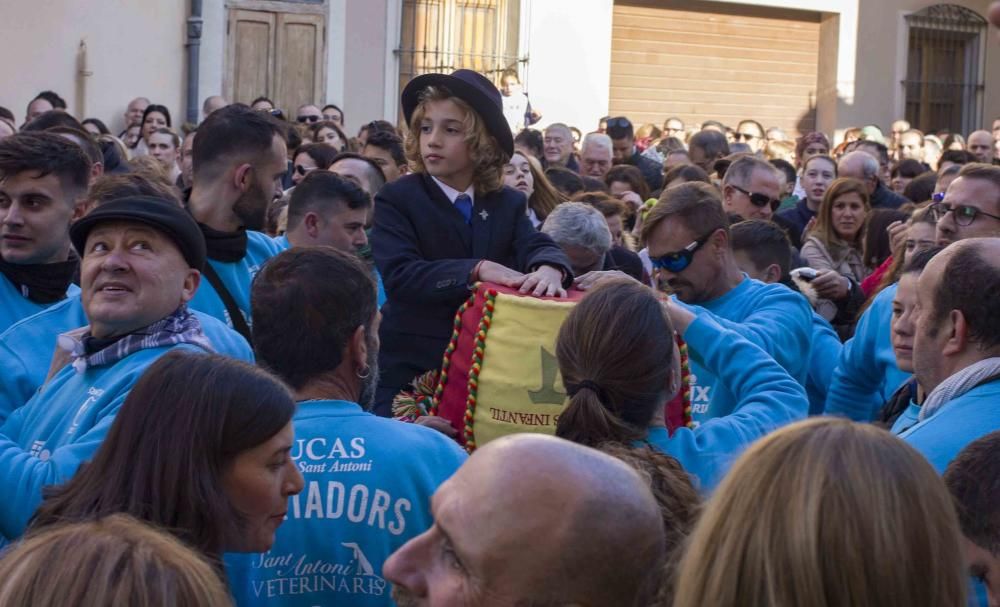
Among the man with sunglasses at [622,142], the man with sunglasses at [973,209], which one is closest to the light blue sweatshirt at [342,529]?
the man with sunglasses at [973,209]

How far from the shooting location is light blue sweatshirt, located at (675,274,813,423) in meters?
4.53

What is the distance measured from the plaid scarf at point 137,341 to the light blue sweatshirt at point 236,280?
872 mm

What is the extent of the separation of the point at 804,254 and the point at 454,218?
4208 millimetres

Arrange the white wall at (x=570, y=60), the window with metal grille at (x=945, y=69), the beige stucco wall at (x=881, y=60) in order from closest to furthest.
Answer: the white wall at (x=570, y=60), the beige stucco wall at (x=881, y=60), the window with metal grille at (x=945, y=69)

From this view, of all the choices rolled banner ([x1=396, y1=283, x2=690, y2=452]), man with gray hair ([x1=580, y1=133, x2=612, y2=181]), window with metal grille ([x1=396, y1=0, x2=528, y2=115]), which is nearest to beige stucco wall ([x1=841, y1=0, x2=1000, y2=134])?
window with metal grille ([x1=396, y1=0, x2=528, y2=115])

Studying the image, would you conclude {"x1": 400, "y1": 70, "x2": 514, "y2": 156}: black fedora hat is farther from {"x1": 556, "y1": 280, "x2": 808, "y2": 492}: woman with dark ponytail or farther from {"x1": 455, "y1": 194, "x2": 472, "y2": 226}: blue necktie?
{"x1": 556, "y1": 280, "x2": 808, "y2": 492}: woman with dark ponytail

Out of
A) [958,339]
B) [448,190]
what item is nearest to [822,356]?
[448,190]

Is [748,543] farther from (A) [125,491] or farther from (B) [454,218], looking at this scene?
(B) [454,218]

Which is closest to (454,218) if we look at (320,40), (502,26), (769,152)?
(769,152)

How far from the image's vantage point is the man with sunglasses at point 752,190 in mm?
8227

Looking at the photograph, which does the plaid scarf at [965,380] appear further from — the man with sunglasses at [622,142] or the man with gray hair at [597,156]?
the man with sunglasses at [622,142]

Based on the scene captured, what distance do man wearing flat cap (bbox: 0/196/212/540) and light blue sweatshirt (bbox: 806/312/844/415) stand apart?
2808 mm

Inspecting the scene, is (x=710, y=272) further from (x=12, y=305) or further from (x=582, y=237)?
(x=12, y=305)

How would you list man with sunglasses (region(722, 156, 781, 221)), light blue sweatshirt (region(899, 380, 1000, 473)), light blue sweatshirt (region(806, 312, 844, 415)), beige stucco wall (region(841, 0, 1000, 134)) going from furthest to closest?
beige stucco wall (region(841, 0, 1000, 134)), man with sunglasses (region(722, 156, 781, 221)), light blue sweatshirt (region(806, 312, 844, 415)), light blue sweatshirt (region(899, 380, 1000, 473))
